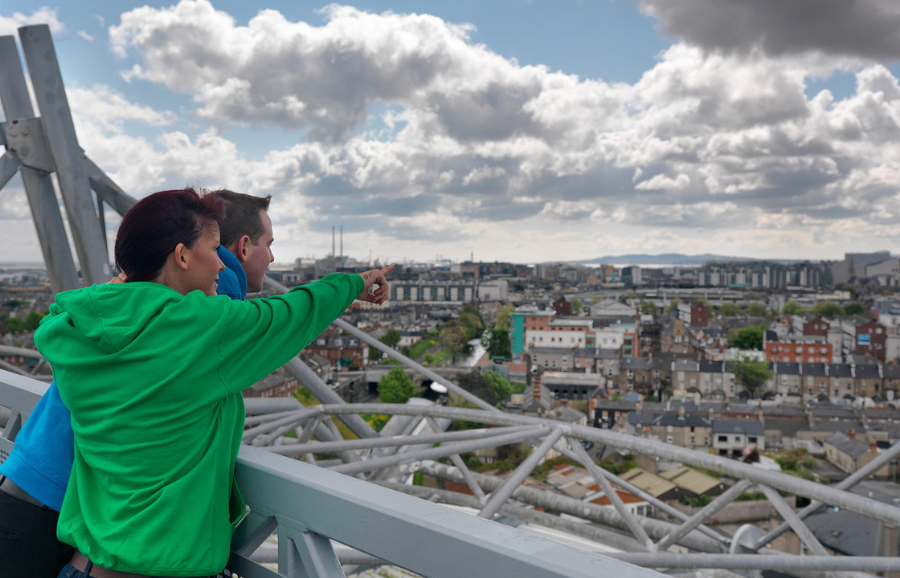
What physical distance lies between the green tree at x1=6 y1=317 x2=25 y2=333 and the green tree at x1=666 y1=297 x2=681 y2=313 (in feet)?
110

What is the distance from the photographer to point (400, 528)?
0.57m

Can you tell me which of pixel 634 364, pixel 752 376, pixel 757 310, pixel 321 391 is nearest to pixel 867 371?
pixel 752 376

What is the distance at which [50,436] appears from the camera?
743 mm

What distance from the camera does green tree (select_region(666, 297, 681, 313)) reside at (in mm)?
39800

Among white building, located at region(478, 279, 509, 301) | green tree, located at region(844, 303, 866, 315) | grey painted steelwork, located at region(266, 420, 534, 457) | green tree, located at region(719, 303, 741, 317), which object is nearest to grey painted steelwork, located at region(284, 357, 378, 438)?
grey painted steelwork, located at region(266, 420, 534, 457)

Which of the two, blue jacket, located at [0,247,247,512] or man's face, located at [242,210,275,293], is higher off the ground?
man's face, located at [242,210,275,293]

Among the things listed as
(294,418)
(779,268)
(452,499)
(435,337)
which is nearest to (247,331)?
(294,418)

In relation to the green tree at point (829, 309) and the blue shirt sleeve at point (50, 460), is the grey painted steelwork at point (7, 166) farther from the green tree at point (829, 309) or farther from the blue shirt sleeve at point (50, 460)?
the green tree at point (829, 309)

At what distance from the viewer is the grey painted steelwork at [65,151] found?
246 cm

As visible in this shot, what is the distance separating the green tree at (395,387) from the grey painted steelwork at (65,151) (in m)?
20.0

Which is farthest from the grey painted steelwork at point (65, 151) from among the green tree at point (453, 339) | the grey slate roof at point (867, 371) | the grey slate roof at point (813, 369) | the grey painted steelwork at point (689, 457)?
the grey slate roof at point (867, 371)

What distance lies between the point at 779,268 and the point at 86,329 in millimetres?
54351

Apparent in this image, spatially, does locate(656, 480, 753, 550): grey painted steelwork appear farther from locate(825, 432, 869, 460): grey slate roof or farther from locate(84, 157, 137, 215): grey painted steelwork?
A: locate(825, 432, 869, 460): grey slate roof

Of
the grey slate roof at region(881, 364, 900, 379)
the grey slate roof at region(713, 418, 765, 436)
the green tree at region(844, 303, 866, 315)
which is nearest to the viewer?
the grey slate roof at region(713, 418, 765, 436)
